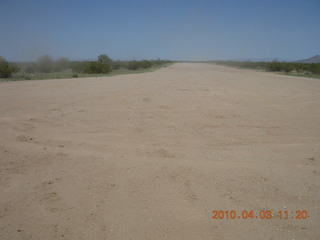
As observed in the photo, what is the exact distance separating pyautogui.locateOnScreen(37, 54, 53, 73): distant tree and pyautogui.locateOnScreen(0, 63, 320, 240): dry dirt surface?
135 feet

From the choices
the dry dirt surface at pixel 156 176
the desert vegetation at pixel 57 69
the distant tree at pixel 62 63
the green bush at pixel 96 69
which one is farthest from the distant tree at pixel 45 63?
the dry dirt surface at pixel 156 176

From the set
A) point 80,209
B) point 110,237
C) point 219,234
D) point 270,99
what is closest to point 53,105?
point 80,209

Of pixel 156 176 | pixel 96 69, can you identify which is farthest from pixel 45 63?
pixel 156 176

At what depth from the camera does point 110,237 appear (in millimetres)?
2389

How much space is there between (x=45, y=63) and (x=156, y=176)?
52.2 meters

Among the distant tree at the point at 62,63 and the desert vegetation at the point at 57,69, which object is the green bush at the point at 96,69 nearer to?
the desert vegetation at the point at 57,69

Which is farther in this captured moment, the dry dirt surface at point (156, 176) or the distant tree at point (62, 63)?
the distant tree at point (62, 63)

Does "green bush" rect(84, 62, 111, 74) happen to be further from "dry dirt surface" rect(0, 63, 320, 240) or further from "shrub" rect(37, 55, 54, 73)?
"dry dirt surface" rect(0, 63, 320, 240)

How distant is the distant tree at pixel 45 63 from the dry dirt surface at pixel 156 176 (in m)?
41.2

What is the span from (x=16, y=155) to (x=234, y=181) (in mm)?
3818

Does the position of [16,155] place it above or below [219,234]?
above

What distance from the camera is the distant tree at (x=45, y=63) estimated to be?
4291cm

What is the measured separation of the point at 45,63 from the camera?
48.0 m

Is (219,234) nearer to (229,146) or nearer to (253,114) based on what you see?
(229,146)
